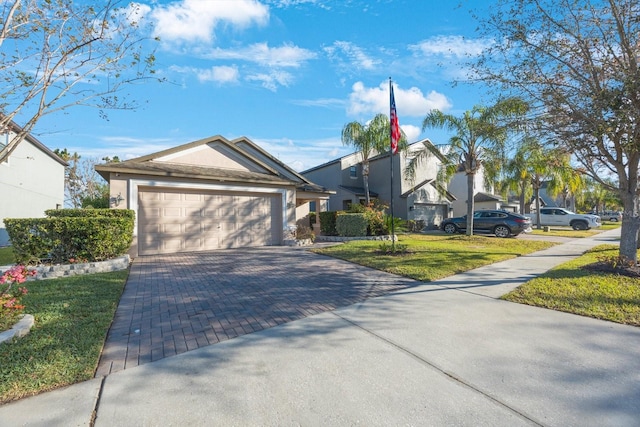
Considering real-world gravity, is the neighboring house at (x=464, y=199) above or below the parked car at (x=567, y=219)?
above

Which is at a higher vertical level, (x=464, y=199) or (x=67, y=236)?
(x=464, y=199)

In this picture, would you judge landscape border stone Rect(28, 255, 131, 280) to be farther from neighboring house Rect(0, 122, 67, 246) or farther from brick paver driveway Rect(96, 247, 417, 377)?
neighboring house Rect(0, 122, 67, 246)

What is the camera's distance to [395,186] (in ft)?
80.5

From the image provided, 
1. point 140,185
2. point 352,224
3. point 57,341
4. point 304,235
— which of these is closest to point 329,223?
point 352,224

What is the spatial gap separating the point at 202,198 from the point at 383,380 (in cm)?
1105

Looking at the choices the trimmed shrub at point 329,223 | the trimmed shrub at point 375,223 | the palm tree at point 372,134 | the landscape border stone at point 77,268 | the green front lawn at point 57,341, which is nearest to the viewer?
the green front lawn at point 57,341

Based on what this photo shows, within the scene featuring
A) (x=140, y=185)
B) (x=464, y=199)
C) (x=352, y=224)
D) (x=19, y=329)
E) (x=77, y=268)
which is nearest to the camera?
(x=19, y=329)

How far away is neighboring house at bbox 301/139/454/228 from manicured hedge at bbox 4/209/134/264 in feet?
57.4

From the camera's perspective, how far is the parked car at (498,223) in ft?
58.7

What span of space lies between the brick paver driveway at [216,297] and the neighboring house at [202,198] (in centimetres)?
199

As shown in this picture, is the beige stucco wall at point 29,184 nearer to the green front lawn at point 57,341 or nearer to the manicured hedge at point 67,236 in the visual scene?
the manicured hedge at point 67,236

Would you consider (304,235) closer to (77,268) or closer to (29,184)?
(77,268)

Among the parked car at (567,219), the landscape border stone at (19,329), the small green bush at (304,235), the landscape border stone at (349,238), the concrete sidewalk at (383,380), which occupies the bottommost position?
the concrete sidewalk at (383,380)

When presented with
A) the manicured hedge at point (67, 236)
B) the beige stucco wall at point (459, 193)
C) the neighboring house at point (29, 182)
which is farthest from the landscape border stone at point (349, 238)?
the beige stucco wall at point (459, 193)
